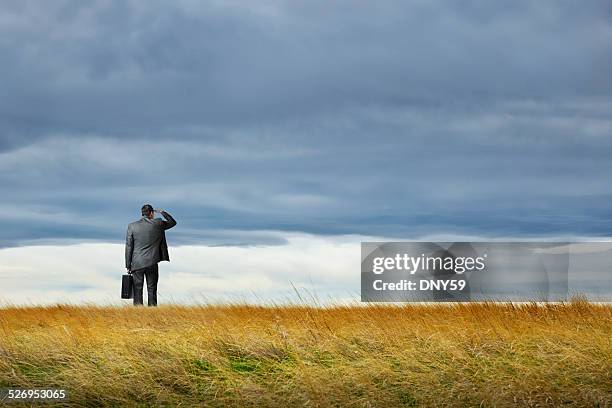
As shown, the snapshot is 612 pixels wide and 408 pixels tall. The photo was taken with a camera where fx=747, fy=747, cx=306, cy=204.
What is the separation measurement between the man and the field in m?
5.42

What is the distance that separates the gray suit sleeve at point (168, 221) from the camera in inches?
650

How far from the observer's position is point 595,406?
7.30m

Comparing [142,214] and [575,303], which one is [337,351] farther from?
[142,214]

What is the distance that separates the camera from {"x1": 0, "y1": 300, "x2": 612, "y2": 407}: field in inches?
301

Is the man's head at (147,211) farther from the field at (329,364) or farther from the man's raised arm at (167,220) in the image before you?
the field at (329,364)

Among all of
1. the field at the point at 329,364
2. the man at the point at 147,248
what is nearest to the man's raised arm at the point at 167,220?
the man at the point at 147,248

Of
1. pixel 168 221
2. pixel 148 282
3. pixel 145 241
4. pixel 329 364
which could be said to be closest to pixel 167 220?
pixel 168 221

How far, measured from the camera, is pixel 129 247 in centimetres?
1672

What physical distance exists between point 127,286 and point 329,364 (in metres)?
9.05

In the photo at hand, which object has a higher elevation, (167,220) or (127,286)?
(167,220)

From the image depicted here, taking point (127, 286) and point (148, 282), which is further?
point (148, 282)

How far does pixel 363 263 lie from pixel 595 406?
29.8 feet

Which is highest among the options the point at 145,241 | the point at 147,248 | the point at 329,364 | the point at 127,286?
the point at 145,241

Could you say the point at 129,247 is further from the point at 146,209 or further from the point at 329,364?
the point at 329,364
